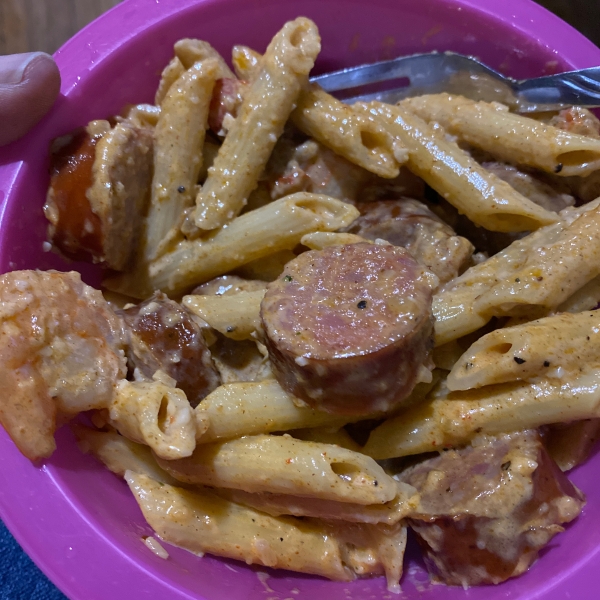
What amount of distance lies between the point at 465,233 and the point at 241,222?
0.53 meters

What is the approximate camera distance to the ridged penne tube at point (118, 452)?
1004 mm

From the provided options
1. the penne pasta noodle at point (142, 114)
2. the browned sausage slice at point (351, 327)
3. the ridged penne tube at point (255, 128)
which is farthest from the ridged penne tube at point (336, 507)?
the penne pasta noodle at point (142, 114)

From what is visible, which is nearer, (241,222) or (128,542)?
(128,542)

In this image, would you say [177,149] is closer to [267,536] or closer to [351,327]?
[351,327]

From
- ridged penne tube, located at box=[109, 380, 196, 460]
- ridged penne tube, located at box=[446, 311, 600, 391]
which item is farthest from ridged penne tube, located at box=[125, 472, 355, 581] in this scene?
ridged penne tube, located at box=[446, 311, 600, 391]

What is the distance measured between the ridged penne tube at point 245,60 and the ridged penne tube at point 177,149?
0.10m

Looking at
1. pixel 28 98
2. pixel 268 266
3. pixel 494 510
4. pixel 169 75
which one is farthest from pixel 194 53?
pixel 494 510

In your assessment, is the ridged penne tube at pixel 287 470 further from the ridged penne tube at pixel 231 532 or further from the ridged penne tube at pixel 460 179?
the ridged penne tube at pixel 460 179

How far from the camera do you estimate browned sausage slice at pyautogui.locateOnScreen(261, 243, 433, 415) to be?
35.0 inches

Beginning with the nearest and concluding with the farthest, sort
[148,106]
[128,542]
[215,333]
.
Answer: [128,542] < [215,333] < [148,106]

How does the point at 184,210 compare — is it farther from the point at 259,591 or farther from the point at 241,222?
the point at 259,591

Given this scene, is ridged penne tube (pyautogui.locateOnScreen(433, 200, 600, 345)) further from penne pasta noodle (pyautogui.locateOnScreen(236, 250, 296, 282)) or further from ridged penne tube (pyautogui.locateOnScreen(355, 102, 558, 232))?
penne pasta noodle (pyautogui.locateOnScreen(236, 250, 296, 282))

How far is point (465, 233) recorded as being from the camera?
132 centimetres

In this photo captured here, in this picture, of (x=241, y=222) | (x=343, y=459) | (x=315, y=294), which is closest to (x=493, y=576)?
(x=343, y=459)
